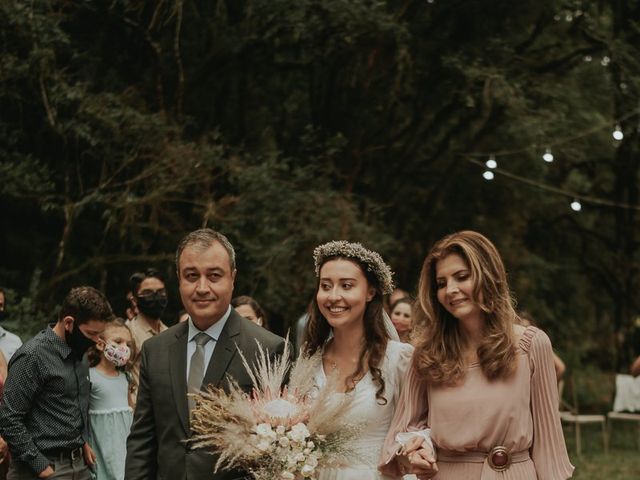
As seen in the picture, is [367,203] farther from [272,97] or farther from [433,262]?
[433,262]

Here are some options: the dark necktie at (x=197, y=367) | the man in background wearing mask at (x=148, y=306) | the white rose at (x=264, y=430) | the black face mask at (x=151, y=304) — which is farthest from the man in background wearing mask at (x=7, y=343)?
the white rose at (x=264, y=430)

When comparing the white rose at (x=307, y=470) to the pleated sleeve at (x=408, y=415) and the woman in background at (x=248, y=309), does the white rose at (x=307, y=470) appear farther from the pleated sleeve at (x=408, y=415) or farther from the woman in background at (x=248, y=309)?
the woman in background at (x=248, y=309)

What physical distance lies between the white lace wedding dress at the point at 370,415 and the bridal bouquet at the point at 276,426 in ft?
1.87

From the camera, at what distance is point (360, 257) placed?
15.6 ft

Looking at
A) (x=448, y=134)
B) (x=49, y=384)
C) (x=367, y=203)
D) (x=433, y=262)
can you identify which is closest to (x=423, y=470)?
(x=433, y=262)

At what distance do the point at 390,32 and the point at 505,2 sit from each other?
7.56ft

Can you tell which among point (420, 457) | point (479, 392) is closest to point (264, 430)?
point (420, 457)

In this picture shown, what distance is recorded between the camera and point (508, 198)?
655 inches

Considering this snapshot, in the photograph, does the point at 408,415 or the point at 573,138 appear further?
the point at 573,138

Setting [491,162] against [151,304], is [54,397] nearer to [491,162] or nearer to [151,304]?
[151,304]

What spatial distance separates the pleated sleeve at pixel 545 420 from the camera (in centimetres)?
408

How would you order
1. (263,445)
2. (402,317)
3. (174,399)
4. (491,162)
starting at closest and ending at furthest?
(263,445) → (174,399) → (402,317) → (491,162)

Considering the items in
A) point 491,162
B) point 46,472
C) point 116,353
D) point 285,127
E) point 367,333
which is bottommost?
point 46,472

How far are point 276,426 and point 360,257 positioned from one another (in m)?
1.20
